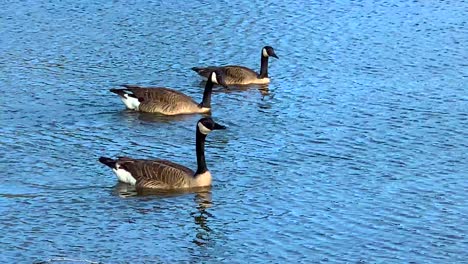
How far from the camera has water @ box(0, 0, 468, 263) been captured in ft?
38.0

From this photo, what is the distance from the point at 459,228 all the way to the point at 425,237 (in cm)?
52

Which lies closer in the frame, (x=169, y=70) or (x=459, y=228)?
(x=459, y=228)

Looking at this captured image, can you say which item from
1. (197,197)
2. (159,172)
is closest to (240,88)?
(159,172)

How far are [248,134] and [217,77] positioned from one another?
2.43 meters

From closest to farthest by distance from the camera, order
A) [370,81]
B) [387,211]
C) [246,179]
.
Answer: [387,211], [246,179], [370,81]

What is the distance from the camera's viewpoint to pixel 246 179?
1374cm

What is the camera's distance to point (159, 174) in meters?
13.5

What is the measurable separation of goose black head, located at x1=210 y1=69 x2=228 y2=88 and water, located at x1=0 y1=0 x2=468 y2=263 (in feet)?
1.46

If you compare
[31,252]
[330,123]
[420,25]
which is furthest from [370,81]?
[31,252]

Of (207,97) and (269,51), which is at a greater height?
(269,51)

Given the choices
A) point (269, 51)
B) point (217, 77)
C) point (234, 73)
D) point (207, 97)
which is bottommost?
point (207, 97)

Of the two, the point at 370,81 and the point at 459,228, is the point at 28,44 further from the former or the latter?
the point at 459,228

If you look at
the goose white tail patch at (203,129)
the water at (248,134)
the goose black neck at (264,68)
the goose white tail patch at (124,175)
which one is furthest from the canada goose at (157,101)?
the goose white tail patch at (124,175)

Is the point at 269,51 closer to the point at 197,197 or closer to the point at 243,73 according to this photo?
the point at 243,73
